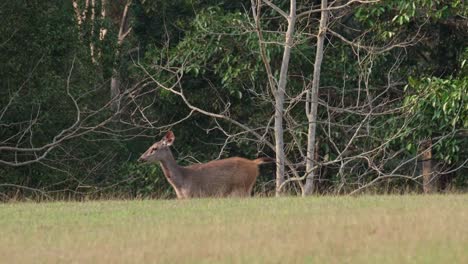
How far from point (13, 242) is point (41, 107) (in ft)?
40.8

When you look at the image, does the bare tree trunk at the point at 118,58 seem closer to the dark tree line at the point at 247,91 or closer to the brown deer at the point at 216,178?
the dark tree line at the point at 247,91

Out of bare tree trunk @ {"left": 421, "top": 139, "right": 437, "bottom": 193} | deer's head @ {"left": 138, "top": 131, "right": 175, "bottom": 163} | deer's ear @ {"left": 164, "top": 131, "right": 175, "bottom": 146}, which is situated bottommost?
bare tree trunk @ {"left": 421, "top": 139, "right": 437, "bottom": 193}

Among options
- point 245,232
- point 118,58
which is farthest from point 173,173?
point 245,232

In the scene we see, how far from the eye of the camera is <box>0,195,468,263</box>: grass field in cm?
1029

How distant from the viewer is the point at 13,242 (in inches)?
459

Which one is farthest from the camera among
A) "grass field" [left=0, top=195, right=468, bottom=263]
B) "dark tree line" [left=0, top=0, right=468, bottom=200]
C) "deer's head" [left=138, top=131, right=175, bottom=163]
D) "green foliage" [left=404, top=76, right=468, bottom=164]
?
"dark tree line" [left=0, top=0, right=468, bottom=200]

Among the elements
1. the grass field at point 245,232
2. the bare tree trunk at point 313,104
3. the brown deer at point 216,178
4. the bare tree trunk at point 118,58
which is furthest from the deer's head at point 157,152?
the grass field at point 245,232

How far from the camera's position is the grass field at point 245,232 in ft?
33.8

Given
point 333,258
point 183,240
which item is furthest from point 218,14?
point 333,258

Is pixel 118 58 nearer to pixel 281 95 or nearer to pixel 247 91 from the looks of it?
pixel 247 91

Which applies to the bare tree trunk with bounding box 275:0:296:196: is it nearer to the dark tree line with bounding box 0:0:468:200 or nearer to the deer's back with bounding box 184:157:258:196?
the dark tree line with bounding box 0:0:468:200

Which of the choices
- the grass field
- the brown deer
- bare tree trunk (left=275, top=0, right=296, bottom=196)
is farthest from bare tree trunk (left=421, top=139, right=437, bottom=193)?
the grass field

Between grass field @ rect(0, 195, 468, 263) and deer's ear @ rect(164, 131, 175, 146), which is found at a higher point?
grass field @ rect(0, 195, 468, 263)

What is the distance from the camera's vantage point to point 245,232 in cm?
1184
